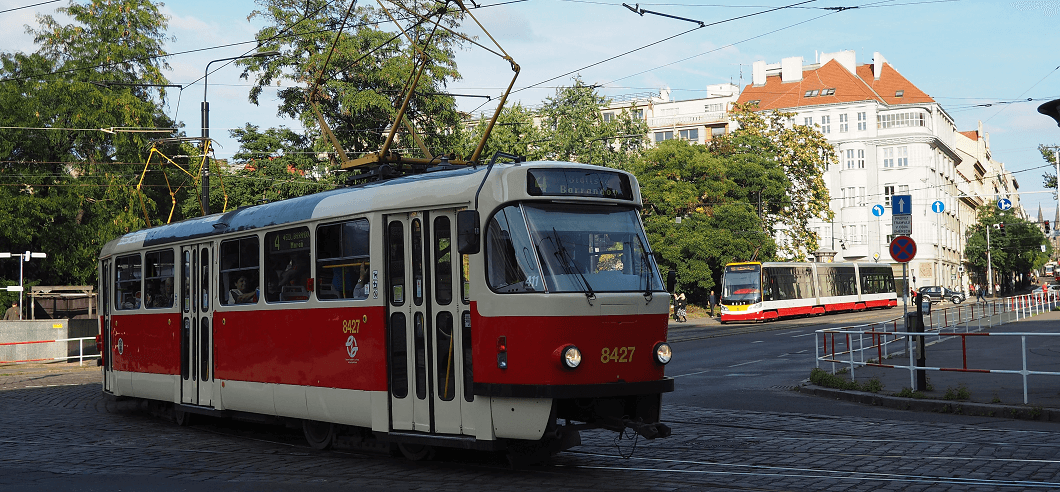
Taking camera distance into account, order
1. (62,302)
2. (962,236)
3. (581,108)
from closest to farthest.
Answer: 1. (62,302)
2. (581,108)
3. (962,236)

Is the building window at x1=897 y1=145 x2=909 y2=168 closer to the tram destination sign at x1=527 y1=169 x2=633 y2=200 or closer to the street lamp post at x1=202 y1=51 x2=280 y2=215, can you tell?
the street lamp post at x1=202 y1=51 x2=280 y2=215

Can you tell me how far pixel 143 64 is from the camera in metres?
44.5

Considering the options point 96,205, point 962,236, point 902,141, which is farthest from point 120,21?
point 962,236

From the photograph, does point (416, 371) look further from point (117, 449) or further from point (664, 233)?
point (664, 233)

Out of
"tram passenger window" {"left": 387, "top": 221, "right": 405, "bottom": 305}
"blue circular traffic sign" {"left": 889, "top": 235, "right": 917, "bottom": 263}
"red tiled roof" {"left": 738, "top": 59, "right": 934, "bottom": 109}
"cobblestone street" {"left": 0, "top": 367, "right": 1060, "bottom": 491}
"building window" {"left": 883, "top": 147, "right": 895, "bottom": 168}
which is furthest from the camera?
"red tiled roof" {"left": 738, "top": 59, "right": 934, "bottom": 109}

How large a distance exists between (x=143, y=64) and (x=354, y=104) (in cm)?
1122

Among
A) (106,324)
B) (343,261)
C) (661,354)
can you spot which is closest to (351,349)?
(343,261)

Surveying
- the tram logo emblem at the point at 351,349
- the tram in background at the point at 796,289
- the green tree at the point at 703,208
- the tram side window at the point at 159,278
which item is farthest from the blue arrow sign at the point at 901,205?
the green tree at the point at 703,208

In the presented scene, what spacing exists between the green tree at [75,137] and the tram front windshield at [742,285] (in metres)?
26.1

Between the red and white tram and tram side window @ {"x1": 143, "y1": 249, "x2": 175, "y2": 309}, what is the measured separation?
2703 millimetres

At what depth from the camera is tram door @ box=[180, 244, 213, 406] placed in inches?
511

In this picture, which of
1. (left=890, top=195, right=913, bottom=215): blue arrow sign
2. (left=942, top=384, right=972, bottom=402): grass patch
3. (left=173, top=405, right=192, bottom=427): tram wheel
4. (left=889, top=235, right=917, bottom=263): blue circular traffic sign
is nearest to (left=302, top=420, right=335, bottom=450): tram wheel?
(left=173, top=405, right=192, bottom=427): tram wheel

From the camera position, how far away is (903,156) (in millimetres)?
85312

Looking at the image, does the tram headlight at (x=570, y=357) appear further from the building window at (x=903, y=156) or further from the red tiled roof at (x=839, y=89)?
the building window at (x=903, y=156)
